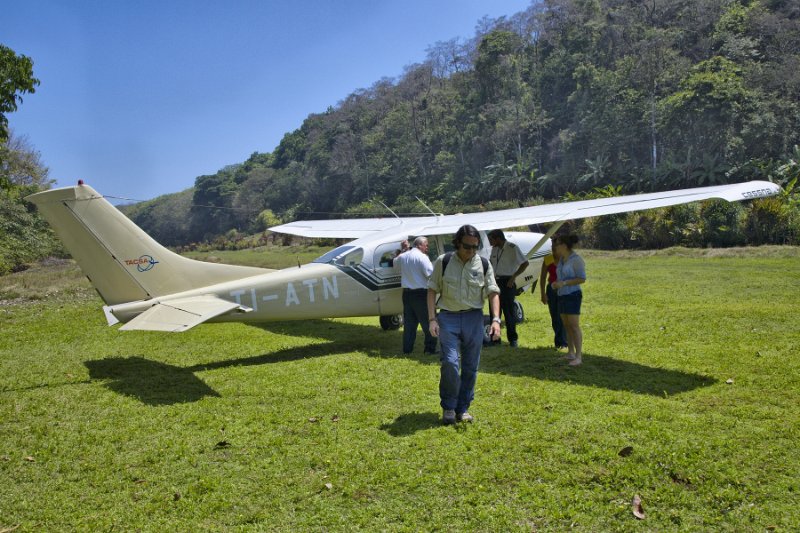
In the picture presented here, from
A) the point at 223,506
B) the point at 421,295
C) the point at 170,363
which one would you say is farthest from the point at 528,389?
the point at 170,363

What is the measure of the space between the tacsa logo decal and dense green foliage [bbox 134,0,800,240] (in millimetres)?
26756

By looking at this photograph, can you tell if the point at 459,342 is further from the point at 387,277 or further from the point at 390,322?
the point at 390,322

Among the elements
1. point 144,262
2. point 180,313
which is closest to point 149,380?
point 180,313

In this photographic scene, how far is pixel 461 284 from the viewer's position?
538 centimetres

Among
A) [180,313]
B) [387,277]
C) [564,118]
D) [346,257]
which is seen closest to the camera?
[180,313]

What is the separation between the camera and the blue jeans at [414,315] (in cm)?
877

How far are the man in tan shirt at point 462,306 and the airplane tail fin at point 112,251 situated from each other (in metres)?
4.72

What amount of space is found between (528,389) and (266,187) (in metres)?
52.6

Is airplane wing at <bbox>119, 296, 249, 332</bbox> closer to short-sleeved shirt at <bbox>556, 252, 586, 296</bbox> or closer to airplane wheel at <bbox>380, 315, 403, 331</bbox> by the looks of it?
airplane wheel at <bbox>380, 315, 403, 331</bbox>

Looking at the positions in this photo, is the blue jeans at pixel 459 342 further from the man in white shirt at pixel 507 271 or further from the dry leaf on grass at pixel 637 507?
the man in white shirt at pixel 507 271

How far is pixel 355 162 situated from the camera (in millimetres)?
59531

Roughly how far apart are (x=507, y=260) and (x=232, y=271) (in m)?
4.51

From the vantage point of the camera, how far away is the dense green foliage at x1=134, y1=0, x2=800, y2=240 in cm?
3553

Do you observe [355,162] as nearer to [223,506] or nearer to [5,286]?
[5,286]
